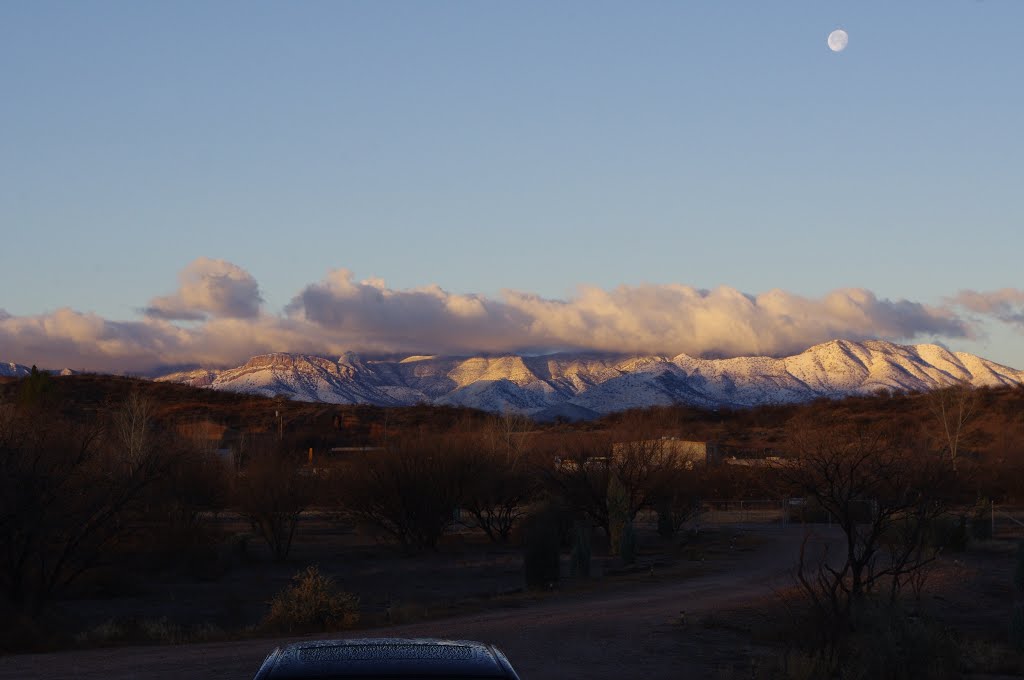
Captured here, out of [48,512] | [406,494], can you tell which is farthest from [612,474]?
[48,512]

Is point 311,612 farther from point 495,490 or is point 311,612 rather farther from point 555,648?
point 495,490

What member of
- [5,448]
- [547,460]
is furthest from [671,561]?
[5,448]

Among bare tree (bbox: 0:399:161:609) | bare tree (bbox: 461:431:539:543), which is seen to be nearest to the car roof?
bare tree (bbox: 0:399:161:609)

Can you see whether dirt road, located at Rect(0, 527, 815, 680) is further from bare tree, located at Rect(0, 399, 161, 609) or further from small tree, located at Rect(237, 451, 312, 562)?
small tree, located at Rect(237, 451, 312, 562)

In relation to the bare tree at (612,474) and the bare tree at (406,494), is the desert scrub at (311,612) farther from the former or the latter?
the bare tree at (612,474)

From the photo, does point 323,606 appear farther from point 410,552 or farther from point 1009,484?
point 1009,484

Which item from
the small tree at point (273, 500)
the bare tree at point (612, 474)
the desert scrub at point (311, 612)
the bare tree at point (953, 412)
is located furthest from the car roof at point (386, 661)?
the bare tree at point (953, 412)

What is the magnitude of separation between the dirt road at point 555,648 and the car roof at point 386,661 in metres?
9.06

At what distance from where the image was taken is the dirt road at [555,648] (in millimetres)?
15875

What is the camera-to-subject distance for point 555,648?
18.0 meters

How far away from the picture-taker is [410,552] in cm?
4234

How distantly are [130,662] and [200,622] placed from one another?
9916mm

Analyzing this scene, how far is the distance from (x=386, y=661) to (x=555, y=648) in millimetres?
12275

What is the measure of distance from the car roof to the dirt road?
357 inches
